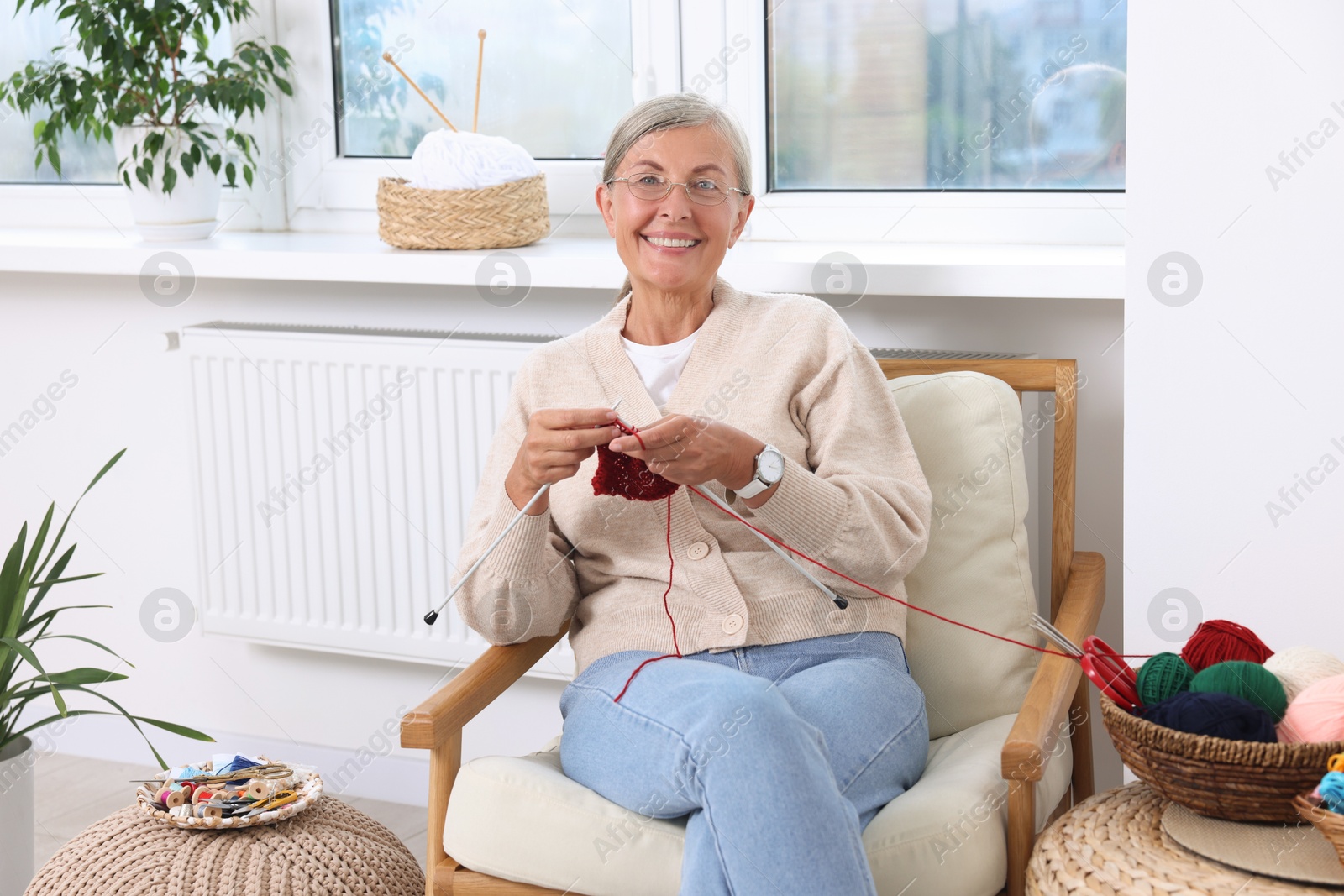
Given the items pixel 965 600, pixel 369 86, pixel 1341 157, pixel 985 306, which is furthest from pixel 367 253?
pixel 1341 157

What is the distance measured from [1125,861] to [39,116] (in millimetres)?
2599

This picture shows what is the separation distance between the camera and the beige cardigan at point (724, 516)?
158cm

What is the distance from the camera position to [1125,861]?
1.24 metres

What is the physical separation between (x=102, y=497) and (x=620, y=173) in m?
1.56

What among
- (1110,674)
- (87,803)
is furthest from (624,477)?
(87,803)

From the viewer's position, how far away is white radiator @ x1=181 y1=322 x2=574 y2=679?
229cm

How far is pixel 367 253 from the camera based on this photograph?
2.23m

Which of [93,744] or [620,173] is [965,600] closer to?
[620,173]

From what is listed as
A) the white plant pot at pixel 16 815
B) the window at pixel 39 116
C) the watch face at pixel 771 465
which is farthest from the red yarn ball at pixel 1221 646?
the window at pixel 39 116

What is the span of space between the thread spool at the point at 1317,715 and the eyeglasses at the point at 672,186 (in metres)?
0.87

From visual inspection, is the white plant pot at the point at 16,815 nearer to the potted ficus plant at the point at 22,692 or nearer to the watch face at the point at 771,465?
the potted ficus plant at the point at 22,692

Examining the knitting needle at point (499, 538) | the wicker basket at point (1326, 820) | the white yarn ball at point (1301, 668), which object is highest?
the knitting needle at point (499, 538)

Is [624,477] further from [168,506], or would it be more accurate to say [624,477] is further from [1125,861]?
[168,506]

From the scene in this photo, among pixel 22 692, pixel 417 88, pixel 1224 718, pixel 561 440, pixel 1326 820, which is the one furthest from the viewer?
pixel 417 88
